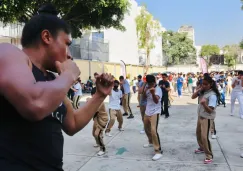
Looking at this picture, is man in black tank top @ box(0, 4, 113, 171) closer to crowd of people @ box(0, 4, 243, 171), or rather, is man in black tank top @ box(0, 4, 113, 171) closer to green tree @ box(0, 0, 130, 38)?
crowd of people @ box(0, 4, 243, 171)

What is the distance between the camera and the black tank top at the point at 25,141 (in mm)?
1128

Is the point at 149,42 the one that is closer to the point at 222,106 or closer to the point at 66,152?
the point at 222,106

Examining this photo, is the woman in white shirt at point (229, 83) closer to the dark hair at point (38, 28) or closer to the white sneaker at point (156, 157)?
the white sneaker at point (156, 157)

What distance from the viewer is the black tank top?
1.13 m

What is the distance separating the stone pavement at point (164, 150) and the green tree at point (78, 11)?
640 centimetres

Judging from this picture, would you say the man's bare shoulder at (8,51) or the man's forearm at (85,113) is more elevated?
the man's bare shoulder at (8,51)

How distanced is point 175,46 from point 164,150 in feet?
167

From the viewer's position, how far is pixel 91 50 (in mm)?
25516

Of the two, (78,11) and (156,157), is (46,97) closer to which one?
(156,157)

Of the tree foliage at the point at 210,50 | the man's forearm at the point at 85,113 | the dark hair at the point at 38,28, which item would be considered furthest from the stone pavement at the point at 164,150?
the tree foliage at the point at 210,50

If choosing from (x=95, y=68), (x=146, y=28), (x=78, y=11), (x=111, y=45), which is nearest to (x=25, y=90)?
(x=78, y=11)

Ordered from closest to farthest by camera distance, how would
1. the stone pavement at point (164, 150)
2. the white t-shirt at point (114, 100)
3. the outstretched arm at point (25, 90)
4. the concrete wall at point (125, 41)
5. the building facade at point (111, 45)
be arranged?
the outstretched arm at point (25, 90) < the stone pavement at point (164, 150) < the white t-shirt at point (114, 100) < the building facade at point (111, 45) < the concrete wall at point (125, 41)

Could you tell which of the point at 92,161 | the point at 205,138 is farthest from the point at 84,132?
the point at 205,138

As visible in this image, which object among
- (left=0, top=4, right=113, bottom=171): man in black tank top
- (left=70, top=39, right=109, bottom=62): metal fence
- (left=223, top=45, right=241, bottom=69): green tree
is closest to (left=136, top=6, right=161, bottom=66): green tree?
(left=70, top=39, right=109, bottom=62): metal fence
